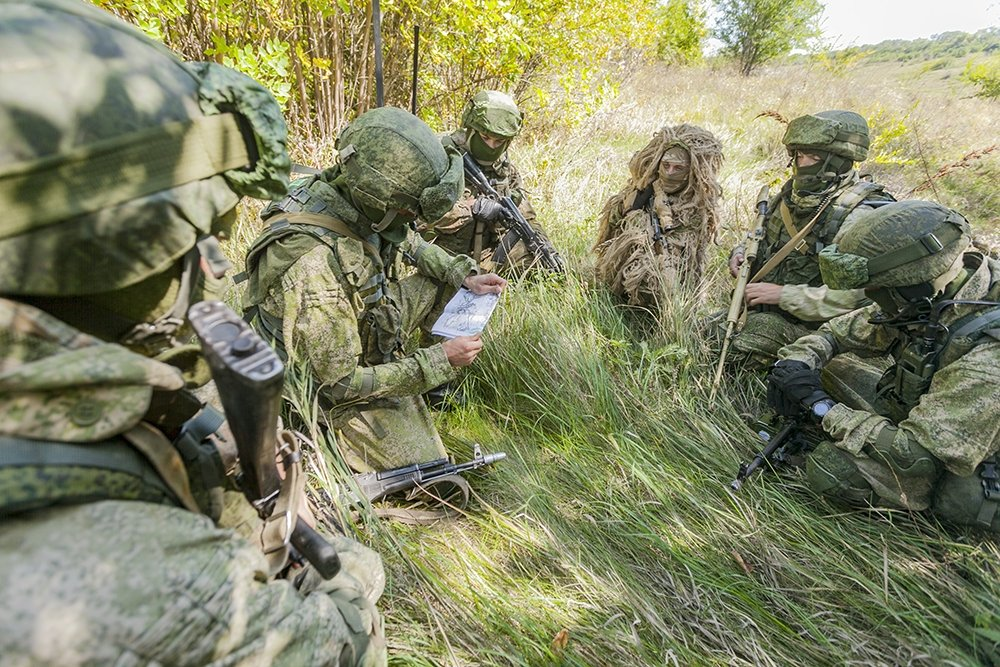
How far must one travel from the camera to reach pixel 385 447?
2.69 m

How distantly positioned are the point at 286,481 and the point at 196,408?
384 millimetres

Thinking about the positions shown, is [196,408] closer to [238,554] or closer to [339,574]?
[238,554]

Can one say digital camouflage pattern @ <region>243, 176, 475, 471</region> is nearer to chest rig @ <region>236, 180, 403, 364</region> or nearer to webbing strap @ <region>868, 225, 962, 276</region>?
chest rig @ <region>236, 180, 403, 364</region>

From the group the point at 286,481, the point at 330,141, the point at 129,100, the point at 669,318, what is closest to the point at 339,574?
the point at 286,481

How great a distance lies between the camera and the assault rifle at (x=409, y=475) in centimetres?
246

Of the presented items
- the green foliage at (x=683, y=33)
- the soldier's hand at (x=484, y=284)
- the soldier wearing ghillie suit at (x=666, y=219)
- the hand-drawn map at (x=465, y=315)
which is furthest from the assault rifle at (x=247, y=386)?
the green foliage at (x=683, y=33)

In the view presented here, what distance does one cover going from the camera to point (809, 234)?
3572 millimetres

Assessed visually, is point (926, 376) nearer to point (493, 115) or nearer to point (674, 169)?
point (674, 169)

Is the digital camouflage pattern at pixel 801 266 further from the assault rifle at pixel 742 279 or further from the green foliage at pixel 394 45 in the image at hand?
the green foliage at pixel 394 45

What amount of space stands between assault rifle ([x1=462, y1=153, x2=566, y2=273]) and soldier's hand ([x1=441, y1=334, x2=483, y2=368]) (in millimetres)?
1827

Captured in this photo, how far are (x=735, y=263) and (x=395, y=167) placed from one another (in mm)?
3046

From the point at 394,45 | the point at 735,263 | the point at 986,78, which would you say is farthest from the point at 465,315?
the point at 986,78

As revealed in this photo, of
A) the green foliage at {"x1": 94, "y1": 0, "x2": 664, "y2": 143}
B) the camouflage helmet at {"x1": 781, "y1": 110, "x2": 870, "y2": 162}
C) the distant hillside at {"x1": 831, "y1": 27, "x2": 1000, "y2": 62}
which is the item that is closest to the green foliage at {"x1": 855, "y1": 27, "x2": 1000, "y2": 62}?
the distant hillside at {"x1": 831, "y1": 27, "x2": 1000, "y2": 62}

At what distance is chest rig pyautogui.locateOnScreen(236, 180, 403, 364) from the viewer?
7.23 ft
